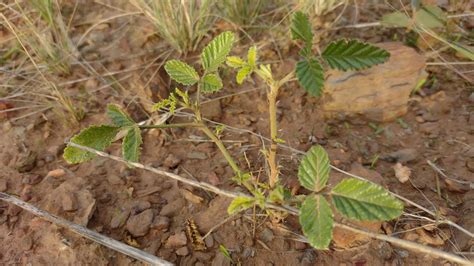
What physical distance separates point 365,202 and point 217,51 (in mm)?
504

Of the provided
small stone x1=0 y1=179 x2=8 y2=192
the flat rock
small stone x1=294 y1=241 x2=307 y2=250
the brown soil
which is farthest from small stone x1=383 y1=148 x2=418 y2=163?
small stone x1=0 y1=179 x2=8 y2=192

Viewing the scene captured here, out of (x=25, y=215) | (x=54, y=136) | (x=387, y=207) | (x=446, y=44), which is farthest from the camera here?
(x=446, y=44)

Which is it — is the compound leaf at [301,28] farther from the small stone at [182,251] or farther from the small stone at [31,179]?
the small stone at [31,179]

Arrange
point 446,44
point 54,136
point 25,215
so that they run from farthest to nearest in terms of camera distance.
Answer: point 446,44 → point 54,136 → point 25,215

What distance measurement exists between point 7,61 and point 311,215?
1.55m

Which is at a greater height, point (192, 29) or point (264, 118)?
point (192, 29)

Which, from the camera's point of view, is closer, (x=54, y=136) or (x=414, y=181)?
(x=414, y=181)

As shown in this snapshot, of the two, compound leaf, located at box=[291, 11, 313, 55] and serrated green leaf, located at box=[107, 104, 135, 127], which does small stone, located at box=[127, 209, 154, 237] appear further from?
compound leaf, located at box=[291, 11, 313, 55]

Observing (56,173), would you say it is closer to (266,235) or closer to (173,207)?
(173,207)

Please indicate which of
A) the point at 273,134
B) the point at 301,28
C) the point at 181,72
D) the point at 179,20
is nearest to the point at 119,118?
the point at 181,72

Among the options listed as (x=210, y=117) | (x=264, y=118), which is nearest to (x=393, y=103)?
(x=264, y=118)

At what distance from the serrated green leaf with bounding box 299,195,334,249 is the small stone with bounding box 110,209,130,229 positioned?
2.06 ft

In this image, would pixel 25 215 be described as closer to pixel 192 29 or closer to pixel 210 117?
pixel 210 117

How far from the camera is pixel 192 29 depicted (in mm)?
1800
